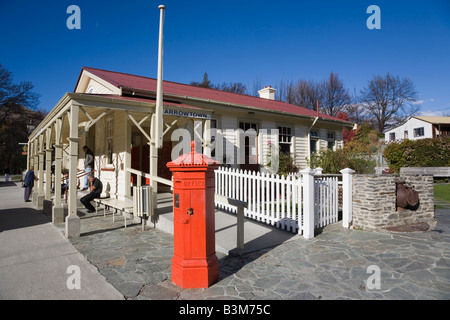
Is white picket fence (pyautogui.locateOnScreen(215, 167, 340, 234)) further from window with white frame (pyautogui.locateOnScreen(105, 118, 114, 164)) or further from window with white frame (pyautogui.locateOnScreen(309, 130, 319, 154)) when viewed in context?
window with white frame (pyautogui.locateOnScreen(309, 130, 319, 154))

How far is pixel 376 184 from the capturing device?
21.0 ft

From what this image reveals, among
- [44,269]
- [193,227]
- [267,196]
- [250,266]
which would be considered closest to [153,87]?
[267,196]

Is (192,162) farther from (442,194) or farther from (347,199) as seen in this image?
(442,194)

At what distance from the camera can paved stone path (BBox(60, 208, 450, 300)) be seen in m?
3.33

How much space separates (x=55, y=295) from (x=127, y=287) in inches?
32.0

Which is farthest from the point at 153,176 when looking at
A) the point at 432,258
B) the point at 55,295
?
the point at 432,258

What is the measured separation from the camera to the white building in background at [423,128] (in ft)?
121

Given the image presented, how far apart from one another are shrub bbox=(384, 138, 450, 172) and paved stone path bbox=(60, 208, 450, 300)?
1348cm

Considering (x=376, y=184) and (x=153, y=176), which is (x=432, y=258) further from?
(x=153, y=176)

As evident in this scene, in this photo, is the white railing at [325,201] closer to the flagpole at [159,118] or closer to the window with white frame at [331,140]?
the flagpole at [159,118]

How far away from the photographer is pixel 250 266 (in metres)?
4.20

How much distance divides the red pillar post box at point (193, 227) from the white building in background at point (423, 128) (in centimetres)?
4082
